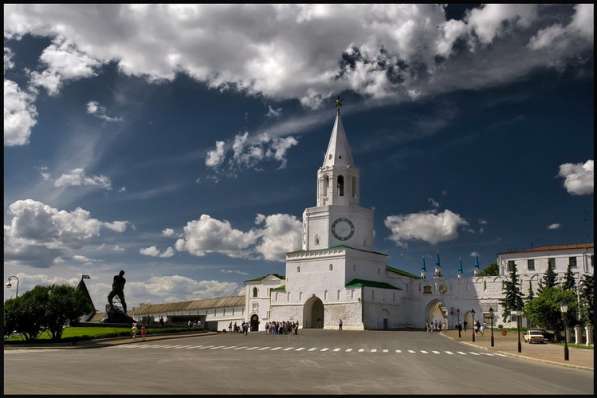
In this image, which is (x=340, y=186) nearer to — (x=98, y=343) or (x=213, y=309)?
(x=213, y=309)

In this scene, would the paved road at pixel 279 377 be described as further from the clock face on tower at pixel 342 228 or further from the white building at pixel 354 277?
the clock face on tower at pixel 342 228

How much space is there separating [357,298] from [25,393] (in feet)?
207

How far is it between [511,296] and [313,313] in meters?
26.6

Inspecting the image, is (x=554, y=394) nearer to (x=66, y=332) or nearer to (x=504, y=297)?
(x=66, y=332)

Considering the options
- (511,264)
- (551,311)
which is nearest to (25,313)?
(551,311)

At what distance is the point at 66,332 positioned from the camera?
47.2m

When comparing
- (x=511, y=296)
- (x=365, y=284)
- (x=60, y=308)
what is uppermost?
(x=60, y=308)

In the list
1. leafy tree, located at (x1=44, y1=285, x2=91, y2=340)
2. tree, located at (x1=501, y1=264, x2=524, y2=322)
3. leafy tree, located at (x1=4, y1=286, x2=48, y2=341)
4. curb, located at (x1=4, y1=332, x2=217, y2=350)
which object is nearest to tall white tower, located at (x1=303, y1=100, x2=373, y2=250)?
tree, located at (x1=501, y1=264, x2=524, y2=322)

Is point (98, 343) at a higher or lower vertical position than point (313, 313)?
higher

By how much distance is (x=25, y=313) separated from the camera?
38969mm

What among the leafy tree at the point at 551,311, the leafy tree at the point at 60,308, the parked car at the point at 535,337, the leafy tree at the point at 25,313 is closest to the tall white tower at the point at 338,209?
the leafy tree at the point at 551,311

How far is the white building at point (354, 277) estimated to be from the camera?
78.4 m

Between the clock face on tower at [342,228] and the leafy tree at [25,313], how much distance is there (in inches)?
1939

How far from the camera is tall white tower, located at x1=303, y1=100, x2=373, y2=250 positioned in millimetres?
84375
